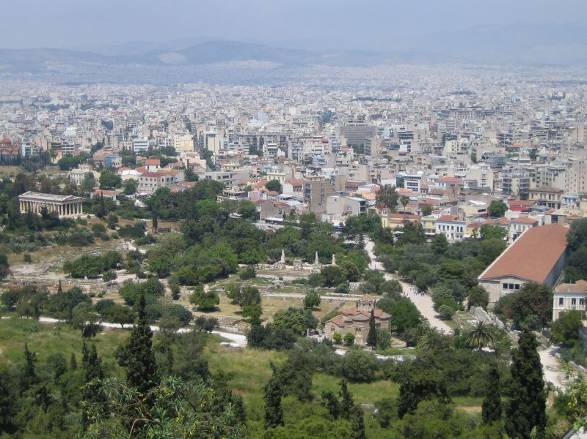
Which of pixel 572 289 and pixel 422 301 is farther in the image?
pixel 422 301

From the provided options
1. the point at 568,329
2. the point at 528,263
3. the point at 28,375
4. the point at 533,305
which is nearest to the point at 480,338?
the point at 568,329

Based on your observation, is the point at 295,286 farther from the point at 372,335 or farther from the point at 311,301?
the point at 372,335

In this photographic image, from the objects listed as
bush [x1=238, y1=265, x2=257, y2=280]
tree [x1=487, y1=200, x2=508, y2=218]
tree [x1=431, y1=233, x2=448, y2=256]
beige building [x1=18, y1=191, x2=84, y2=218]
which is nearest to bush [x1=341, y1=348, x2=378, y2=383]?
bush [x1=238, y1=265, x2=257, y2=280]

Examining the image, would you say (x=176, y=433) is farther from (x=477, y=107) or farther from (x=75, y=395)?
(x=477, y=107)

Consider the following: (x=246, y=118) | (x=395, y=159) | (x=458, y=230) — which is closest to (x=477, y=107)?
(x=246, y=118)

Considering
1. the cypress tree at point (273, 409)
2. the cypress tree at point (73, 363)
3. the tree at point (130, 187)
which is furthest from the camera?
the tree at point (130, 187)

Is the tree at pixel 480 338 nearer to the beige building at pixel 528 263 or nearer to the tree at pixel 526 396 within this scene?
the beige building at pixel 528 263

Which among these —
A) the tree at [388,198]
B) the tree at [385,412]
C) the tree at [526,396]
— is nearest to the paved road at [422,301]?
the tree at [385,412]
